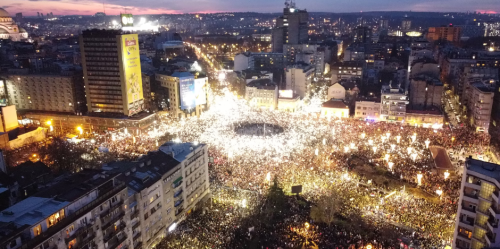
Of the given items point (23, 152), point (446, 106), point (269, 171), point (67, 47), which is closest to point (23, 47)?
point (67, 47)

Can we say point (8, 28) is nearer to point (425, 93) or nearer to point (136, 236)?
point (136, 236)

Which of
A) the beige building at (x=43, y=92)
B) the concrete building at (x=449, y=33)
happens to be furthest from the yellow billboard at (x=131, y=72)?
the concrete building at (x=449, y=33)

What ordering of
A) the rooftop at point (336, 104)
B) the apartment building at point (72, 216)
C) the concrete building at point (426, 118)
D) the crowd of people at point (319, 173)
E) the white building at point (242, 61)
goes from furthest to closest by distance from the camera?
the white building at point (242, 61), the rooftop at point (336, 104), the concrete building at point (426, 118), the crowd of people at point (319, 173), the apartment building at point (72, 216)

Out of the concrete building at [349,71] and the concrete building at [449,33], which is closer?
the concrete building at [349,71]

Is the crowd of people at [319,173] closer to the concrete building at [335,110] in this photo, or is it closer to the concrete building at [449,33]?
the concrete building at [335,110]

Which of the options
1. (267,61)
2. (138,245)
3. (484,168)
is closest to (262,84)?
(267,61)

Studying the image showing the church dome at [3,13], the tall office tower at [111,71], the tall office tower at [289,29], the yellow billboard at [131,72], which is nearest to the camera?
the tall office tower at [111,71]
